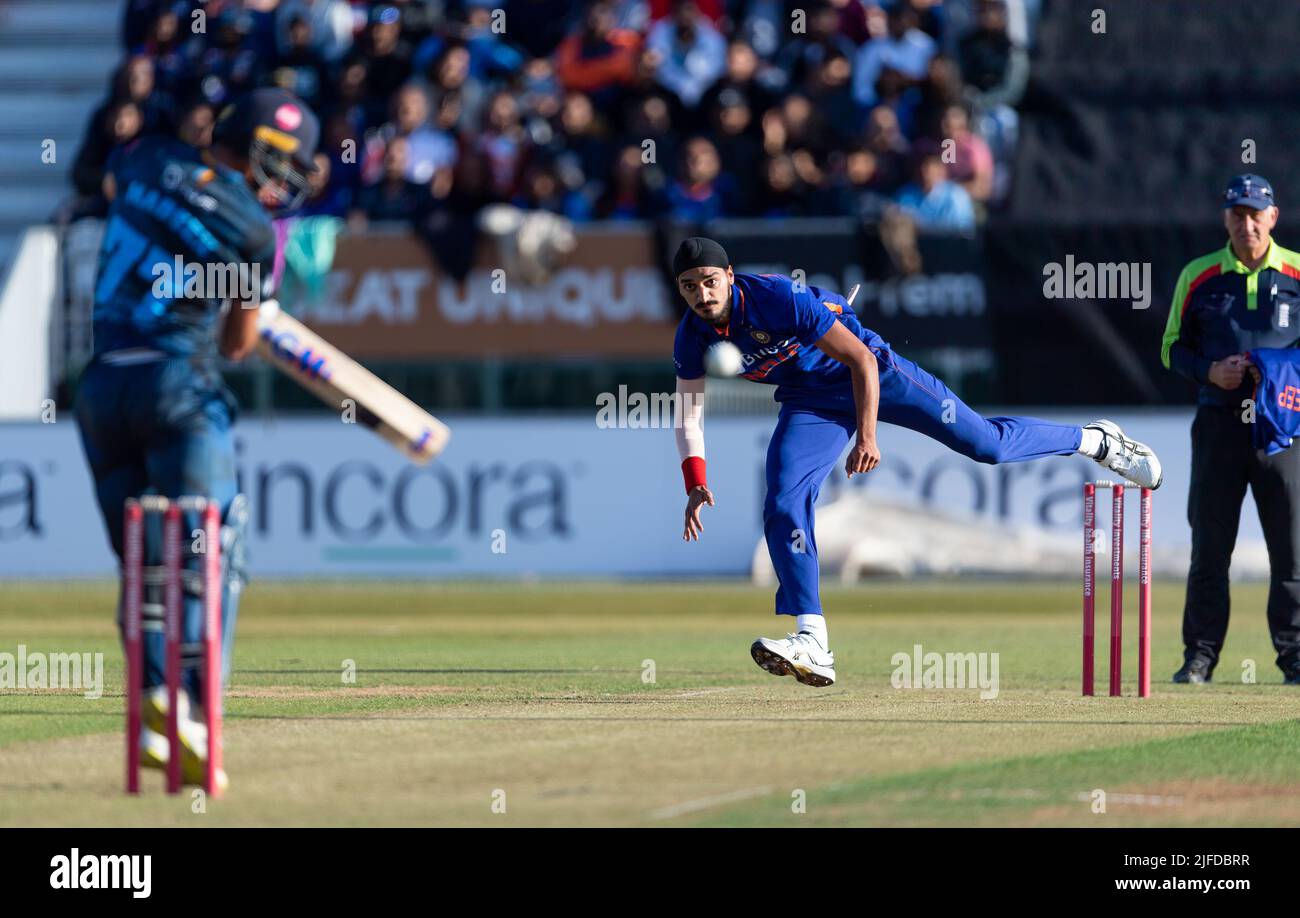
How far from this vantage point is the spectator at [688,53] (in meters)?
23.2

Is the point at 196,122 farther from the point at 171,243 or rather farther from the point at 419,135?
the point at 171,243

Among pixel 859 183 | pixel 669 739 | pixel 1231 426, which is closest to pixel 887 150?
pixel 859 183

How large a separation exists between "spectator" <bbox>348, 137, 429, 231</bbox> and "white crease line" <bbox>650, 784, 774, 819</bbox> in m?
16.1

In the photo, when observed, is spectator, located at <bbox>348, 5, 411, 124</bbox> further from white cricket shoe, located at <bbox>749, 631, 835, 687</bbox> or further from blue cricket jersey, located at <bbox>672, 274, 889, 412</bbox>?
white cricket shoe, located at <bbox>749, 631, 835, 687</bbox>

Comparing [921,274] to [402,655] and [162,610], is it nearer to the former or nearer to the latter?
[402,655]

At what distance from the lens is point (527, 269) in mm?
22234

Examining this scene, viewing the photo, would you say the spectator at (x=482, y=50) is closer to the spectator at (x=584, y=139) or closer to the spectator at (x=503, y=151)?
the spectator at (x=503, y=151)

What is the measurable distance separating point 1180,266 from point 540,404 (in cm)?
634

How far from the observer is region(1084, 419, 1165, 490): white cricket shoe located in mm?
11445

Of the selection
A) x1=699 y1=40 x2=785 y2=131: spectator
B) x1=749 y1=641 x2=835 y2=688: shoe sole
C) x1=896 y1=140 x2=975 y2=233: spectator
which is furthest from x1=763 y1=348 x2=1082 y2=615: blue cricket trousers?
x1=699 y1=40 x2=785 y2=131: spectator

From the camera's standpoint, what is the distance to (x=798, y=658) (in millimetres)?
9938

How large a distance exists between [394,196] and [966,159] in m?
5.88

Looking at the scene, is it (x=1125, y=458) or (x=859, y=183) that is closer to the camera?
(x=1125, y=458)
